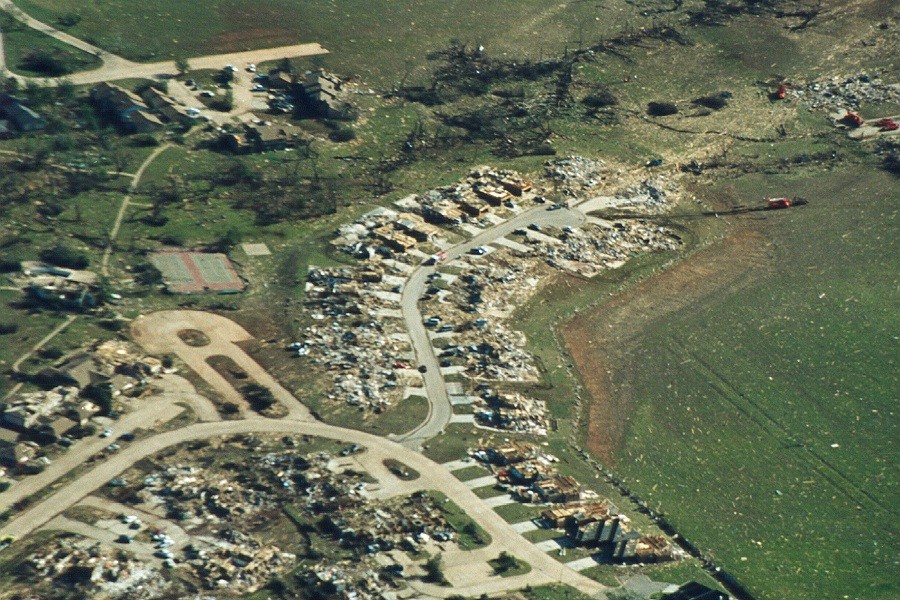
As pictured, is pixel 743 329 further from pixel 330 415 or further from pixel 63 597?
pixel 63 597

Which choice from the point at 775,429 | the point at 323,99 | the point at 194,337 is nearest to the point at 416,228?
the point at 323,99

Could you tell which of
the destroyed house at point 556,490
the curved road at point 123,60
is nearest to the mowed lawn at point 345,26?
the curved road at point 123,60

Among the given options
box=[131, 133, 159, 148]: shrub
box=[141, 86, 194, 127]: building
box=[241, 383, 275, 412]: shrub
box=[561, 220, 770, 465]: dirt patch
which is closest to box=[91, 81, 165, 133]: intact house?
box=[141, 86, 194, 127]: building

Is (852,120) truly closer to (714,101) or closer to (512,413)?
(714,101)

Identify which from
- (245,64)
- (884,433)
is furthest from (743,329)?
(245,64)

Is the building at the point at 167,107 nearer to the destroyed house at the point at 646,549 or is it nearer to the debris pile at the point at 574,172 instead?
the debris pile at the point at 574,172
